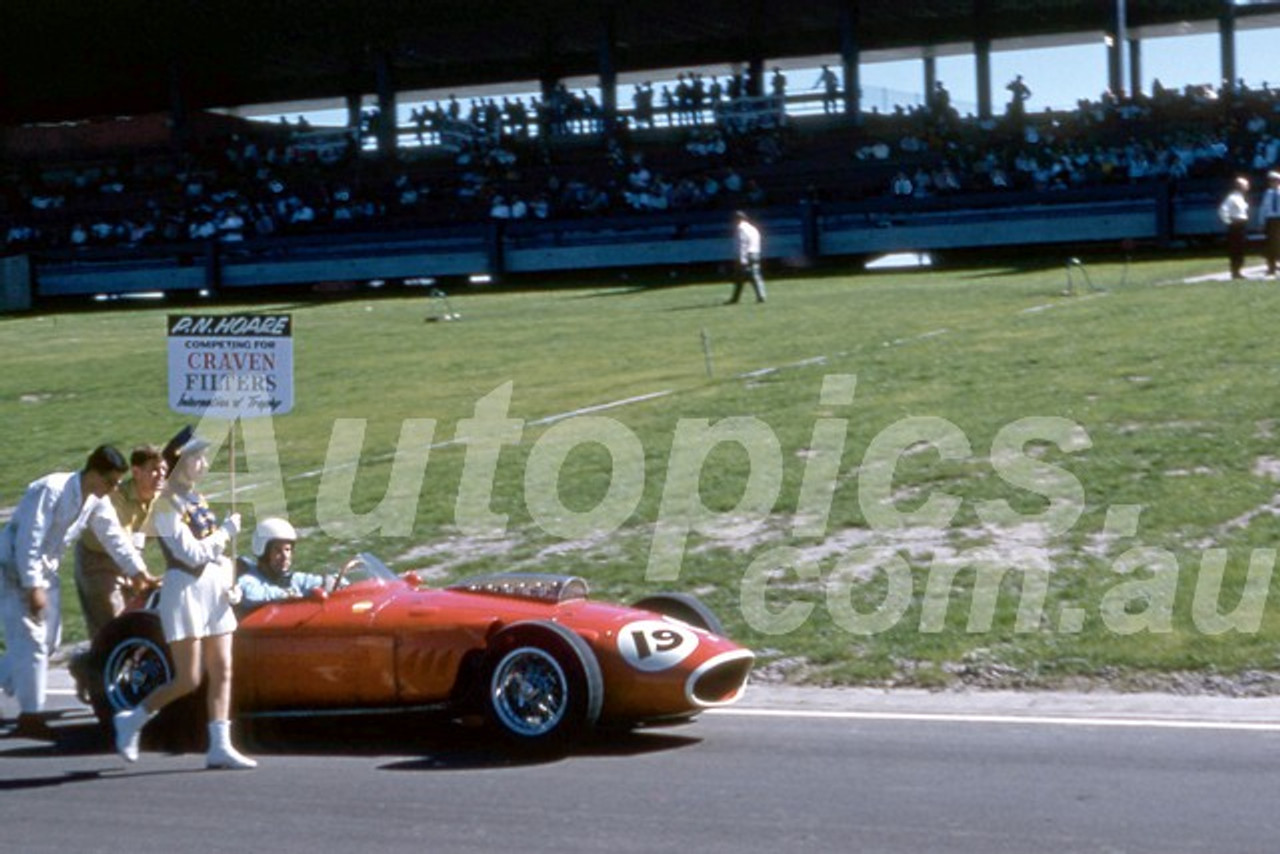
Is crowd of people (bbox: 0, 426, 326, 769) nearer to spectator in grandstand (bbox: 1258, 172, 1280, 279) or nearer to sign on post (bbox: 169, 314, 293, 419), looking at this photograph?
sign on post (bbox: 169, 314, 293, 419)

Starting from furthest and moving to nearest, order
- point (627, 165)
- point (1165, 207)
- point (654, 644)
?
point (627, 165)
point (1165, 207)
point (654, 644)

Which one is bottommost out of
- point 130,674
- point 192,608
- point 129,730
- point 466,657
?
point 129,730

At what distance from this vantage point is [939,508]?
16.0 meters

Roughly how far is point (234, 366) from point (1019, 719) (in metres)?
5.02

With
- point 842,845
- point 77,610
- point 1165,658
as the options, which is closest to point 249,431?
point 77,610

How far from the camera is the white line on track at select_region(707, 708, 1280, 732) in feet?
33.8

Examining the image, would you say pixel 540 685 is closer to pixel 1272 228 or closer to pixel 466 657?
pixel 466 657

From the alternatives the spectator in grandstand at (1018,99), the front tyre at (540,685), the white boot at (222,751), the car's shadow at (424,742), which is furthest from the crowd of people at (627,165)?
the white boot at (222,751)

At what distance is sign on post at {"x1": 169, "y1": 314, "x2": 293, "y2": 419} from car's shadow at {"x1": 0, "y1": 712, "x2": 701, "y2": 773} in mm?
1958

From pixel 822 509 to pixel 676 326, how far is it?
15.5 meters

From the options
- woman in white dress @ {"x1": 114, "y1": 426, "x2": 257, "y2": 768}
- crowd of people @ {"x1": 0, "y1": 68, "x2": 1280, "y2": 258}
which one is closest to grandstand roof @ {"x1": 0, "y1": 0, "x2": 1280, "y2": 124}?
→ crowd of people @ {"x1": 0, "y1": 68, "x2": 1280, "y2": 258}

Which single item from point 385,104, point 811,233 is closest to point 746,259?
point 811,233

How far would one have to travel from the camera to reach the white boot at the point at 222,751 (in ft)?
33.3

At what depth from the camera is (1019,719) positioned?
10.8 meters
